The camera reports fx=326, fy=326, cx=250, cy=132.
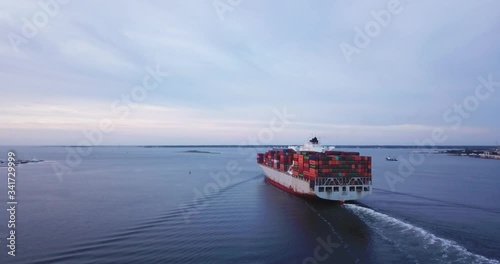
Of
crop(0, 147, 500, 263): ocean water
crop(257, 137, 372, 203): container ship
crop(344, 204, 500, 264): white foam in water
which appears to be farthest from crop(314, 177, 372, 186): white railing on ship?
crop(344, 204, 500, 264): white foam in water

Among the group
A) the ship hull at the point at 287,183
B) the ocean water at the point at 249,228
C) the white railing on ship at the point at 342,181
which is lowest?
the ocean water at the point at 249,228

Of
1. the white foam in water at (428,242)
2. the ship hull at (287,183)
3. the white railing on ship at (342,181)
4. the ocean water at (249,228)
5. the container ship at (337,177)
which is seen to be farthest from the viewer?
the ship hull at (287,183)

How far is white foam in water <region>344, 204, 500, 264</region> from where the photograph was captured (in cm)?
2275

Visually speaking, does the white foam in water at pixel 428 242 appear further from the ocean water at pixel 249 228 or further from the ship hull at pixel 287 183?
the ship hull at pixel 287 183

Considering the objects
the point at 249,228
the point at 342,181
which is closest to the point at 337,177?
the point at 342,181

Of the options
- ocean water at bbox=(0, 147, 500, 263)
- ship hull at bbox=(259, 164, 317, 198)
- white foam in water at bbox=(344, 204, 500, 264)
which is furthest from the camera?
ship hull at bbox=(259, 164, 317, 198)

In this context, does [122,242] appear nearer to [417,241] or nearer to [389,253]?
[389,253]

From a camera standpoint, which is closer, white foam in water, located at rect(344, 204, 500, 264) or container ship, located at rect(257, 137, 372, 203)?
white foam in water, located at rect(344, 204, 500, 264)

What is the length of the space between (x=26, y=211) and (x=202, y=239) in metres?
24.1

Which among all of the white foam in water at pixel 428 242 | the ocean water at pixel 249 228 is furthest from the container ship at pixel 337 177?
the white foam in water at pixel 428 242

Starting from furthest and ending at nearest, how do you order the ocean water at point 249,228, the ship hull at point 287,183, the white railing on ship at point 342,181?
the ship hull at point 287,183
the white railing on ship at point 342,181
the ocean water at point 249,228

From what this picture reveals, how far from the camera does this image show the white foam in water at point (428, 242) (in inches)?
896

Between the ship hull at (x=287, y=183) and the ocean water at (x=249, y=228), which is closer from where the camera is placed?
the ocean water at (x=249, y=228)

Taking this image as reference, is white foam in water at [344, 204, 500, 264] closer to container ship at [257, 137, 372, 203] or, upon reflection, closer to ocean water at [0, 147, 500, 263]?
ocean water at [0, 147, 500, 263]
